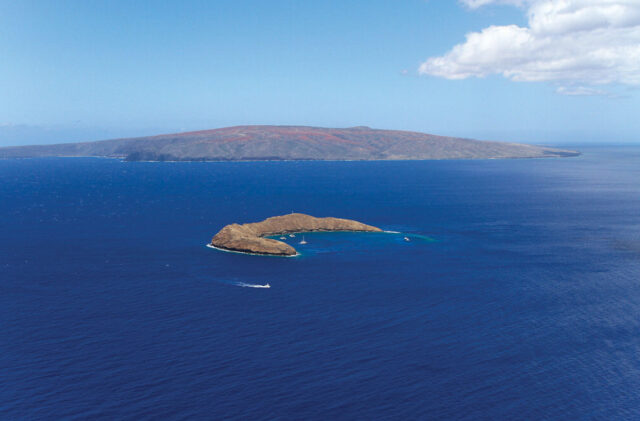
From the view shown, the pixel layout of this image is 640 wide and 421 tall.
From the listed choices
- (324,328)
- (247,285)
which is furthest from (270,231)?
(324,328)

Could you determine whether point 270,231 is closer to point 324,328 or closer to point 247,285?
point 247,285

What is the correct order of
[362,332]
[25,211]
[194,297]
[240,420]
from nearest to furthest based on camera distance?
1. [240,420]
2. [362,332]
3. [194,297]
4. [25,211]

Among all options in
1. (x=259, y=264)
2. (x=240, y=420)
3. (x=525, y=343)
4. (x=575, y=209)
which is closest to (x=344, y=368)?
(x=240, y=420)

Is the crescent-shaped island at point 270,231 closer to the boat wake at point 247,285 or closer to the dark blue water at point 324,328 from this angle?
the dark blue water at point 324,328

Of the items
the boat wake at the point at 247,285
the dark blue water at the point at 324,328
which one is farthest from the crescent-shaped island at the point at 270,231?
the boat wake at the point at 247,285

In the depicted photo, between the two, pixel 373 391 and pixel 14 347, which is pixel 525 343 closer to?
pixel 373 391

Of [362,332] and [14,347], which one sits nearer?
[14,347]

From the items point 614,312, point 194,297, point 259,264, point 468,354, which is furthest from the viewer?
point 259,264
